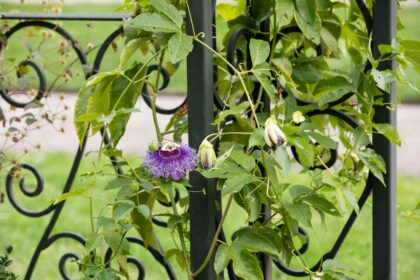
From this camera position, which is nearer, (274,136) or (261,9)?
(274,136)

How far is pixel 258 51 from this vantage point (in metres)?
1.55

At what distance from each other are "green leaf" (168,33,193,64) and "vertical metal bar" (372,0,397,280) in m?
0.38

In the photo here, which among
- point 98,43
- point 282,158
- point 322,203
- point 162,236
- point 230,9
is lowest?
point 162,236

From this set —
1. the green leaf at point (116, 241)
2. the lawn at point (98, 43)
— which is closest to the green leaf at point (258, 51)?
the green leaf at point (116, 241)

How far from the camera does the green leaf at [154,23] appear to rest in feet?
4.72

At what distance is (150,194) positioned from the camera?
1.69 m

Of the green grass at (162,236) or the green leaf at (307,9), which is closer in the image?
the green leaf at (307,9)

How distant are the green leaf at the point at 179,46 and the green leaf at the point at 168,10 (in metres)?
0.02

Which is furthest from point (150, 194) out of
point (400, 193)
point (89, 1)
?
point (89, 1)

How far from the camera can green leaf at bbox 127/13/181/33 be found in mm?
1438

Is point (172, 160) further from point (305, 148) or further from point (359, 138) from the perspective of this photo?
point (359, 138)

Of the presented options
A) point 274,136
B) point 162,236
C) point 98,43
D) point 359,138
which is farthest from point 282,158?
point 98,43

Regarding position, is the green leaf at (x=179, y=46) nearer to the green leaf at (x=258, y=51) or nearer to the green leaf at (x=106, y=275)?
the green leaf at (x=258, y=51)

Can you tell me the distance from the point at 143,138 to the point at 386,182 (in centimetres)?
368
